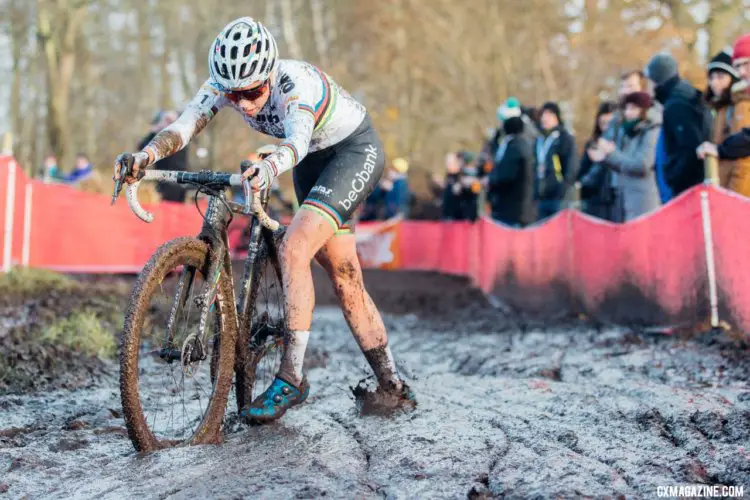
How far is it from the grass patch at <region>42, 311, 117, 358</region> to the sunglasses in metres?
2.74

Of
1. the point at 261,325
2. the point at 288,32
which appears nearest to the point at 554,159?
the point at 261,325

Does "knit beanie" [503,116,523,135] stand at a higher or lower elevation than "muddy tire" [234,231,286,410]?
higher

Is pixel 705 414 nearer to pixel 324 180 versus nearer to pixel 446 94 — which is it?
pixel 324 180

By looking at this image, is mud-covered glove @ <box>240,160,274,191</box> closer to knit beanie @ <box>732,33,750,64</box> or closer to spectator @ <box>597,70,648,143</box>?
knit beanie @ <box>732,33,750,64</box>

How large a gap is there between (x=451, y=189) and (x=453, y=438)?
1289 cm

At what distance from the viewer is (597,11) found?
85.0 feet

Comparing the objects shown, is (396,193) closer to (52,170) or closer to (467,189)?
(467,189)

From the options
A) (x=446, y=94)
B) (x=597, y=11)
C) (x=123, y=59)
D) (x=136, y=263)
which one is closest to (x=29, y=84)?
(x=123, y=59)

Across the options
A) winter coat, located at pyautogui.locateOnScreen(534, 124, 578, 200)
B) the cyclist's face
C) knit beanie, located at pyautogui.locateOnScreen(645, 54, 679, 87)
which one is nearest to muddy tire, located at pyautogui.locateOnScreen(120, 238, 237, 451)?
the cyclist's face

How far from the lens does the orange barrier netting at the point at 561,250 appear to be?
277 inches

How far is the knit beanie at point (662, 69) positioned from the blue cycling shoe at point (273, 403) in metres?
5.21

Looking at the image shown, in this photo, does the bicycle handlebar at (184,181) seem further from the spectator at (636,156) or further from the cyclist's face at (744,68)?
the spectator at (636,156)

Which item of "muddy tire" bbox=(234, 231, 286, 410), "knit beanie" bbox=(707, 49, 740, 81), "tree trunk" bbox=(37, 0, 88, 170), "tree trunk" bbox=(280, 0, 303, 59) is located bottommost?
"muddy tire" bbox=(234, 231, 286, 410)

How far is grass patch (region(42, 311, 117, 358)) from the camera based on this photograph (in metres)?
6.41
